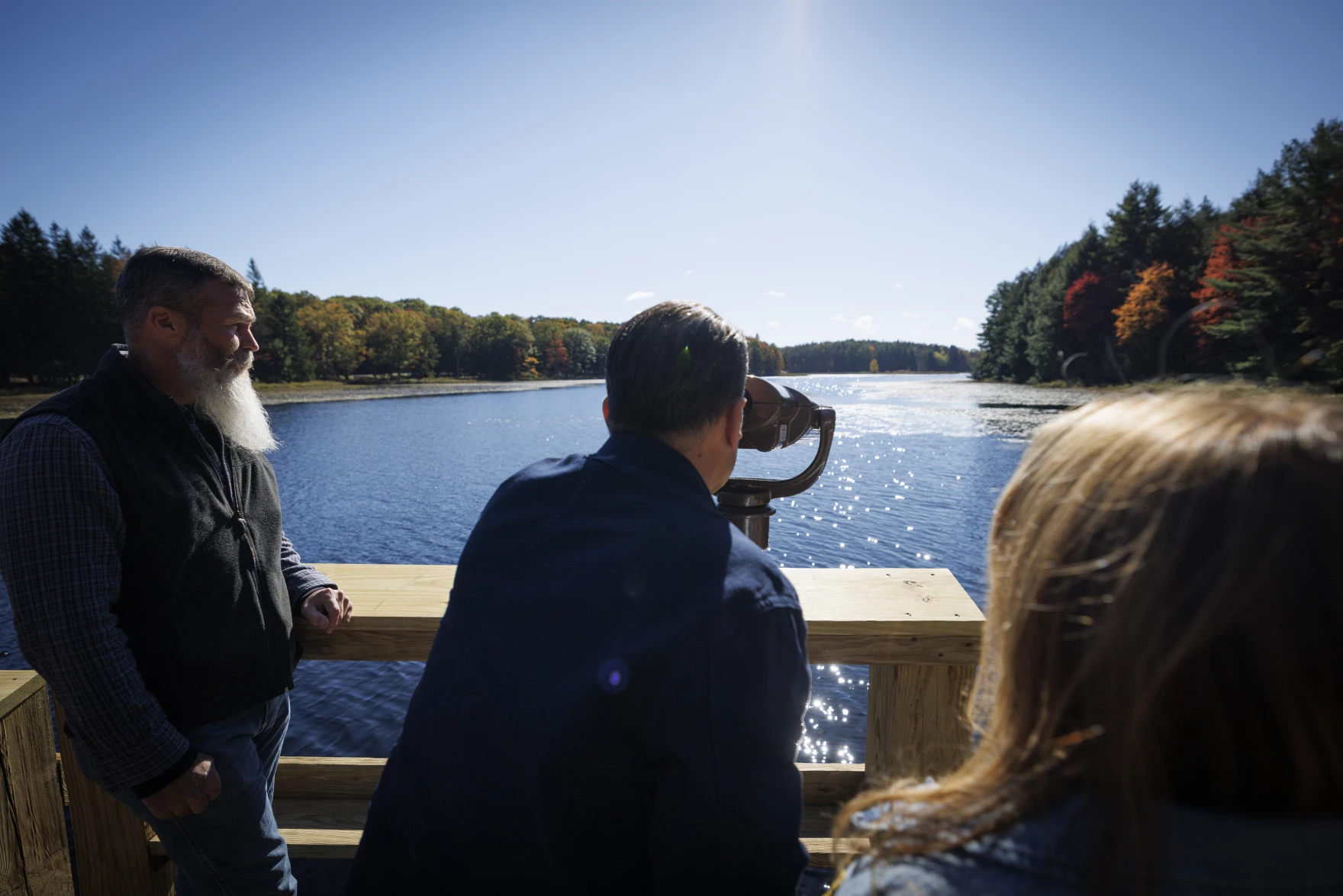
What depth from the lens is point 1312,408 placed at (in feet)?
2.02

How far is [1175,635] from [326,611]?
189 cm

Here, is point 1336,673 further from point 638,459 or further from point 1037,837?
point 638,459

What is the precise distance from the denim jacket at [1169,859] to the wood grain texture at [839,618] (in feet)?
3.27

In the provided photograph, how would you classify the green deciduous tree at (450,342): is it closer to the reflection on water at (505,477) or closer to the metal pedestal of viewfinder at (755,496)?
the reflection on water at (505,477)

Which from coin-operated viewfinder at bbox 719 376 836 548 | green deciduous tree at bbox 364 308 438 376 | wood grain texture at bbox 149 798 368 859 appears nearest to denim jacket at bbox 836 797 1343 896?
coin-operated viewfinder at bbox 719 376 836 548

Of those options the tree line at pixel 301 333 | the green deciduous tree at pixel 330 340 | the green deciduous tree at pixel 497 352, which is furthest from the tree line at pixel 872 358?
the green deciduous tree at pixel 330 340

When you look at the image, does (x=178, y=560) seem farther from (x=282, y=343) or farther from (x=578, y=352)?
(x=578, y=352)

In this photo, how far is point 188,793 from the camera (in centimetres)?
158

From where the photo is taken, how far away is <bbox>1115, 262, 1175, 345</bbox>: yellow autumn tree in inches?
1487

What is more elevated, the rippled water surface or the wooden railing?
the wooden railing

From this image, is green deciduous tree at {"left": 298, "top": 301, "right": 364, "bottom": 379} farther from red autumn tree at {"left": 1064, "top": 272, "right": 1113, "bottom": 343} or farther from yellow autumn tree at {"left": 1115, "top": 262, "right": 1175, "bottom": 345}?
yellow autumn tree at {"left": 1115, "top": 262, "right": 1175, "bottom": 345}

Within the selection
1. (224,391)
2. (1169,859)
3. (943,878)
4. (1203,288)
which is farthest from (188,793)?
(1203,288)

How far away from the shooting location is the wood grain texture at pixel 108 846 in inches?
74.0

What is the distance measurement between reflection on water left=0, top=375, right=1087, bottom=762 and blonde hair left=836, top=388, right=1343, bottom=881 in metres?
0.76
